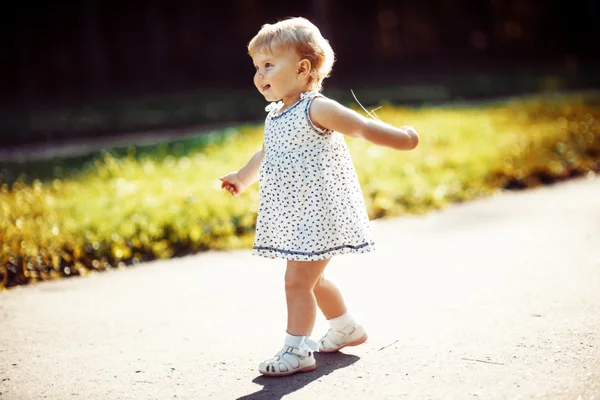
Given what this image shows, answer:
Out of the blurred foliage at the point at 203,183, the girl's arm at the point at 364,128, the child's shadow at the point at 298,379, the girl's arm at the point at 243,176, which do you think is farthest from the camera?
the blurred foliage at the point at 203,183

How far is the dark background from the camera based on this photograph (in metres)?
17.8

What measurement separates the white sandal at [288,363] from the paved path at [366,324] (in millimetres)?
A: 47

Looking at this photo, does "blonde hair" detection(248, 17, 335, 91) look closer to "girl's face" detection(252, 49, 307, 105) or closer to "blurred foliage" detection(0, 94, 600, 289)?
"girl's face" detection(252, 49, 307, 105)

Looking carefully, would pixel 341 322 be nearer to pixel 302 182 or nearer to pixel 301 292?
pixel 301 292

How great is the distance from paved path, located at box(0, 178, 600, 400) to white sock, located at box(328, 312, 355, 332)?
13 centimetres

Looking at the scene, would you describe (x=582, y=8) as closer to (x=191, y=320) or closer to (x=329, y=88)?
(x=329, y=88)

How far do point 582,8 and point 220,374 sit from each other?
25.4 meters

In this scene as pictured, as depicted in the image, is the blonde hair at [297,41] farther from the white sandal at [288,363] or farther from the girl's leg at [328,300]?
the white sandal at [288,363]

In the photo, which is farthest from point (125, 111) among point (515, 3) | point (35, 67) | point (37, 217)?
point (515, 3)

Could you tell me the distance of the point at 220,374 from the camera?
323 centimetres

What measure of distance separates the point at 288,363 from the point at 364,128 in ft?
3.27

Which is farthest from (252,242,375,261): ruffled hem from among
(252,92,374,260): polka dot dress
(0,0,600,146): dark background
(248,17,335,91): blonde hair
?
(0,0,600,146): dark background

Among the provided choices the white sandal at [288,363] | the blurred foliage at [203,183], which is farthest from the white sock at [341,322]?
the blurred foliage at [203,183]

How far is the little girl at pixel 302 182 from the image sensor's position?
3209 mm
